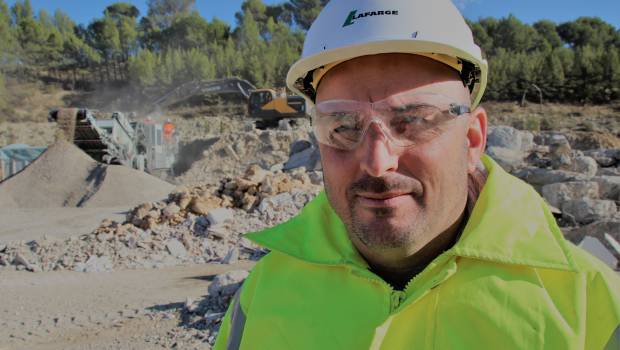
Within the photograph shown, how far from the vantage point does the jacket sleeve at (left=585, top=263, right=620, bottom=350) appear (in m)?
1.13

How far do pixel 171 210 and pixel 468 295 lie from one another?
28.5ft

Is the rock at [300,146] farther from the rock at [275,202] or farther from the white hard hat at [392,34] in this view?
the white hard hat at [392,34]

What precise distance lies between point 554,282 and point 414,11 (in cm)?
Answer: 80

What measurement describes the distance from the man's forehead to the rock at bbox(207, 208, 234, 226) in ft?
25.3

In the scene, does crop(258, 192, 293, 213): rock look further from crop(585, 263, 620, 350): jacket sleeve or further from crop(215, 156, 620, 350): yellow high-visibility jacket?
crop(585, 263, 620, 350): jacket sleeve

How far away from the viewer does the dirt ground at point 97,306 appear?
5.24 m

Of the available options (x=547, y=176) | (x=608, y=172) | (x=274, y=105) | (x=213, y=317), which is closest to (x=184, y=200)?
(x=213, y=317)

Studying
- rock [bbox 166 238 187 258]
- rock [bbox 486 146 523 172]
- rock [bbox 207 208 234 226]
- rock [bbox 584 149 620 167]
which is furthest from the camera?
rock [bbox 584 149 620 167]

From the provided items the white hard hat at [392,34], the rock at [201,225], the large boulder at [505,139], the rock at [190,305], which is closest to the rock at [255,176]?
the rock at [201,225]

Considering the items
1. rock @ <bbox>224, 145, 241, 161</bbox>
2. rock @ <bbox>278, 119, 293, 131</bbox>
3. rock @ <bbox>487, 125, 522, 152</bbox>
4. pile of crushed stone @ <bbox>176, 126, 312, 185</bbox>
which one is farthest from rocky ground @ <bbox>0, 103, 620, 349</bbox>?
rock @ <bbox>278, 119, 293, 131</bbox>

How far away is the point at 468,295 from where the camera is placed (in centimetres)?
124

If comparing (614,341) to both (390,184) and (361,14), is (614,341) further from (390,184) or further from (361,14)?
(361,14)

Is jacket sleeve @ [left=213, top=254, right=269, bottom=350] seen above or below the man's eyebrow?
below

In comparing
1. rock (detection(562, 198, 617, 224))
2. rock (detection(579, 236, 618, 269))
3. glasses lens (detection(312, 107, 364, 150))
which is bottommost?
rock (detection(579, 236, 618, 269))
